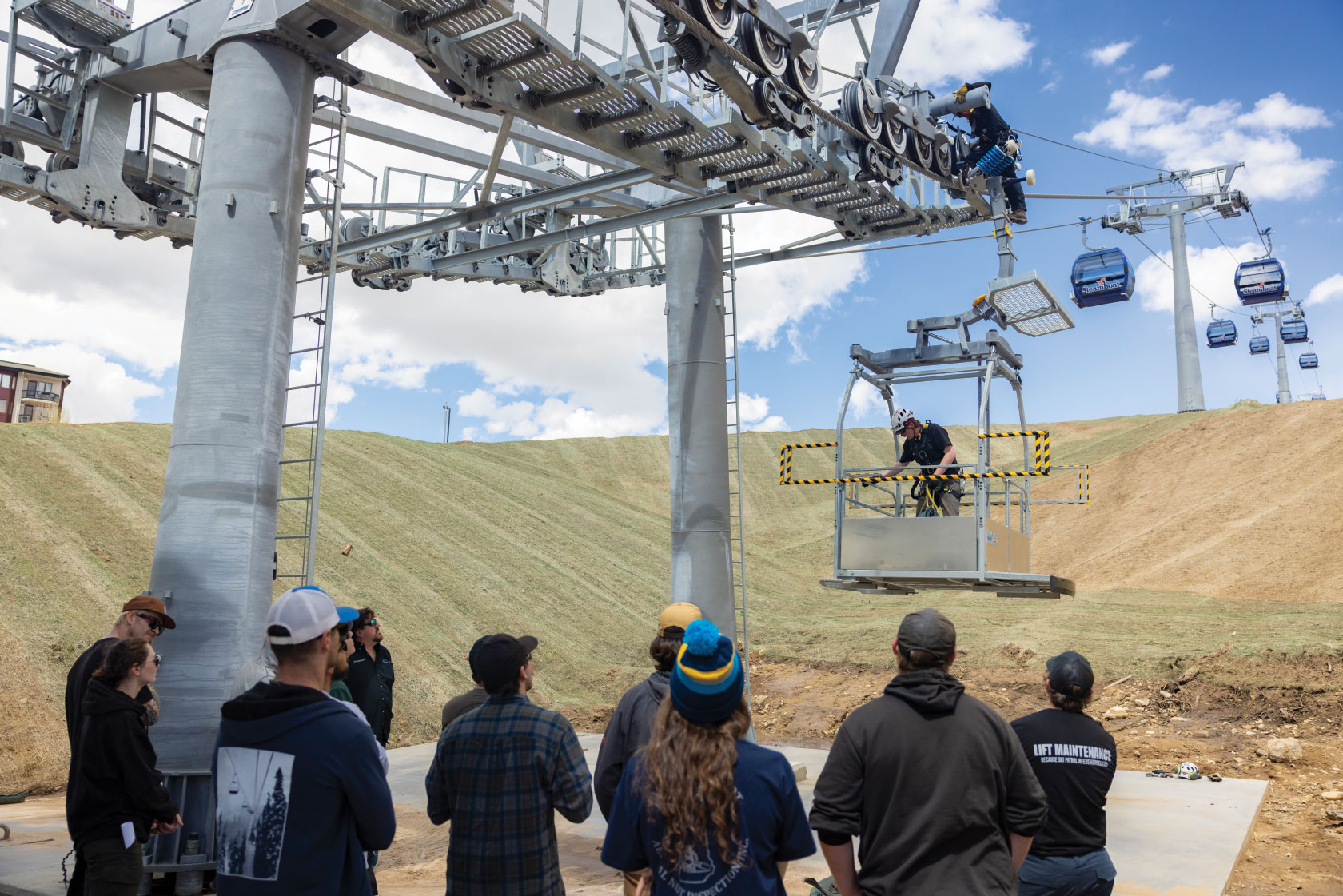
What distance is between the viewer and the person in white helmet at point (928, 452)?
1154cm

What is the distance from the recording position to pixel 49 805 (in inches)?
442

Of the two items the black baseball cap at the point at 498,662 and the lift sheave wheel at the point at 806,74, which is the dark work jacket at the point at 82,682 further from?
Answer: the lift sheave wheel at the point at 806,74

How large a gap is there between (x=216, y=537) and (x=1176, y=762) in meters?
14.0

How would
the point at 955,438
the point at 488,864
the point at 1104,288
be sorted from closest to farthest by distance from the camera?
the point at 488,864
the point at 1104,288
the point at 955,438

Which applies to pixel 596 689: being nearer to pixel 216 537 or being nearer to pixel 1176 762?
pixel 1176 762

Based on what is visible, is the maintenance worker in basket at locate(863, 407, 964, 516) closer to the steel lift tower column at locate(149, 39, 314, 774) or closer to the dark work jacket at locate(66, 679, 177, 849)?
the steel lift tower column at locate(149, 39, 314, 774)

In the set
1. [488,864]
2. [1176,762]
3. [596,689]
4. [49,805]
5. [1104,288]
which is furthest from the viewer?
[1104,288]

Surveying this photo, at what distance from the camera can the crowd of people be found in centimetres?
289

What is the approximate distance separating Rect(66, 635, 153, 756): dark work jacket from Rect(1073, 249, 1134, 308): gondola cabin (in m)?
28.6

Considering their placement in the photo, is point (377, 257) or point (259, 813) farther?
point (377, 257)

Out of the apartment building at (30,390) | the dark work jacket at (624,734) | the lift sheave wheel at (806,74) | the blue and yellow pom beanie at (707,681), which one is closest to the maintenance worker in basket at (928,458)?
the lift sheave wheel at (806,74)

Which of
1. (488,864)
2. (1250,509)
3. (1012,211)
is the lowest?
(488,864)

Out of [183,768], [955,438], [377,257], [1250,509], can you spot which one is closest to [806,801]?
[183,768]

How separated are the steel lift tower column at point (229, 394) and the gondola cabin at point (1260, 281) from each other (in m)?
45.4
